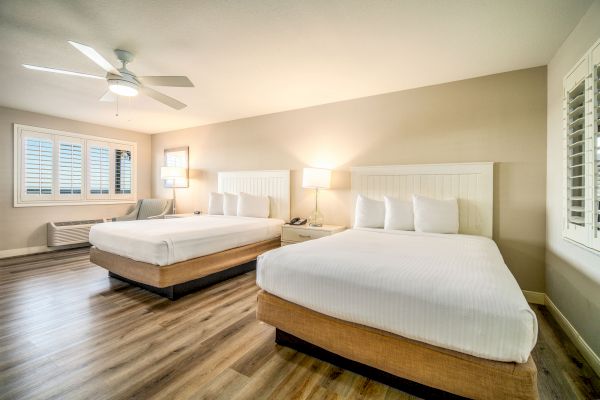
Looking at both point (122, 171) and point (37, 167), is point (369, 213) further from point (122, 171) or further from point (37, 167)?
point (37, 167)

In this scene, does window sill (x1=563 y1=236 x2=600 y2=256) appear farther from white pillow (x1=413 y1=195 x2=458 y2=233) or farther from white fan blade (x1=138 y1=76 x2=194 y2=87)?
white fan blade (x1=138 y1=76 x2=194 y2=87)

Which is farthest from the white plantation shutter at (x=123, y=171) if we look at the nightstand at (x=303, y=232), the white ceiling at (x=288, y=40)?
the nightstand at (x=303, y=232)

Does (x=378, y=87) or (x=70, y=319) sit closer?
(x=70, y=319)

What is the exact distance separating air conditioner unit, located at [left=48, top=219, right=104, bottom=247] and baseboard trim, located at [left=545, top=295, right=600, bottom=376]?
22.3 ft

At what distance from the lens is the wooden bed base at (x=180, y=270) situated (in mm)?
2568

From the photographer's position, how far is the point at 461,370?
47.3 inches

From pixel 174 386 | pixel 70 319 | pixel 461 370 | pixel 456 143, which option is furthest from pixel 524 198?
pixel 70 319

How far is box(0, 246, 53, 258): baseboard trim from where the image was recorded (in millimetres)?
4225

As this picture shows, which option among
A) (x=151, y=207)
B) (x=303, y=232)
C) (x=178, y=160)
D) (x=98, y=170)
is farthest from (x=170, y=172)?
(x=303, y=232)

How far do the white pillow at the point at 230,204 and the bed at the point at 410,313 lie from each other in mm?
2673

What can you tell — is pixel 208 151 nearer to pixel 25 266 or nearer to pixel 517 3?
pixel 25 266

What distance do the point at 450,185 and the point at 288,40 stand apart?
93.6 inches

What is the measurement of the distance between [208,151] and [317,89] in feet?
9.41

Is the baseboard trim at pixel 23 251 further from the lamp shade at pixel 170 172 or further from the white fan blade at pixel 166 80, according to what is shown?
the white fan blade at pixel 166 80
